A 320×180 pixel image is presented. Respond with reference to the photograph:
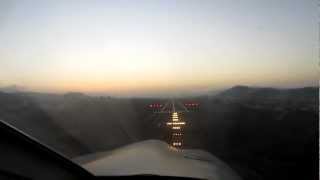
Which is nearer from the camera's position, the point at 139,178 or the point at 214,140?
the point at 139,178

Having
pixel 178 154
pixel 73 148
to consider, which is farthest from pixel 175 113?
pixel 73 148

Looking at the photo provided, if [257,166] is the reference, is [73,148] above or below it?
above

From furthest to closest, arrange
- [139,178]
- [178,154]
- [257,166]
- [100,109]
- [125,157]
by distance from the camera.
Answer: [100,109] < [257,166] < [178,154] < [125,157] < [139,178]

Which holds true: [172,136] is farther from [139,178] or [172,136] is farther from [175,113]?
[139,178]

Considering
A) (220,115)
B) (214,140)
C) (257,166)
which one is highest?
(220,115)

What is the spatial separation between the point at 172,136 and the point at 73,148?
906 millimetres

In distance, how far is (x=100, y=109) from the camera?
3.40 metres

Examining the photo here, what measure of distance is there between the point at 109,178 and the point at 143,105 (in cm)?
156

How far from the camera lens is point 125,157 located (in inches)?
88.3

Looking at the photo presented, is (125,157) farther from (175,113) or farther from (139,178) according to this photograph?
(175,113)

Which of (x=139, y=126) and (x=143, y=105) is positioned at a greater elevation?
(x=143, y=105)

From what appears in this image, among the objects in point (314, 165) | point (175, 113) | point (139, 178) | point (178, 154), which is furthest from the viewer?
point (175, 113)

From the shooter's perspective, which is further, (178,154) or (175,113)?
(175,113)

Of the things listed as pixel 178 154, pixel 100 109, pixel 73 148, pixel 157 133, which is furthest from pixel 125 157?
pixel 100 109
